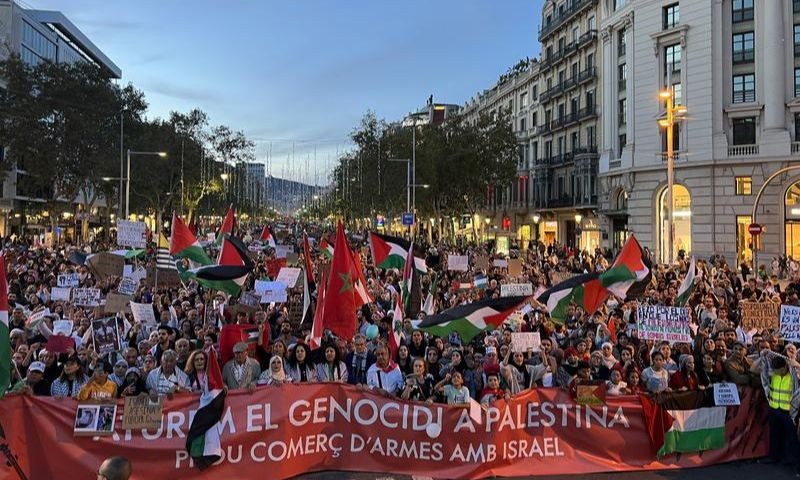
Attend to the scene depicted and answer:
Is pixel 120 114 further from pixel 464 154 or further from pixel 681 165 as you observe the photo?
pixel 681 165

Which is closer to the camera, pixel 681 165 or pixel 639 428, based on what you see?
pixel 639 428

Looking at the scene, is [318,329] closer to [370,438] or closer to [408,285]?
[370,438]

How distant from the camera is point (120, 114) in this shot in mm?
44406

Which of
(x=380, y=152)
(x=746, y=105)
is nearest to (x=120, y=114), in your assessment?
(x=380, y=152)

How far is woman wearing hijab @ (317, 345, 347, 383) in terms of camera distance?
8492mm

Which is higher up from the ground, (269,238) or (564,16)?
(564,16)

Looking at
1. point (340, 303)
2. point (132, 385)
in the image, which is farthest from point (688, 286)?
point (132, 385)

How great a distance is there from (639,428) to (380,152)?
144 ft

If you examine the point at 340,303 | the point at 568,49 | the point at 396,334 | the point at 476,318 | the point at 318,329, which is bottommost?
the point at 396,334

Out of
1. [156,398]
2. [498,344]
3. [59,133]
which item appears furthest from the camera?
[59,133]

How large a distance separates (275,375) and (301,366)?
0.59 meters

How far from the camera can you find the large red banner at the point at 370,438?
7.09 metres

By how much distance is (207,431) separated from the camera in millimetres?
7297

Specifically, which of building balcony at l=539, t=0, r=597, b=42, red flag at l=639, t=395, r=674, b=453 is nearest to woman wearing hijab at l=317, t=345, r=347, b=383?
red flag at l=639, t=395, r=674, b=453
